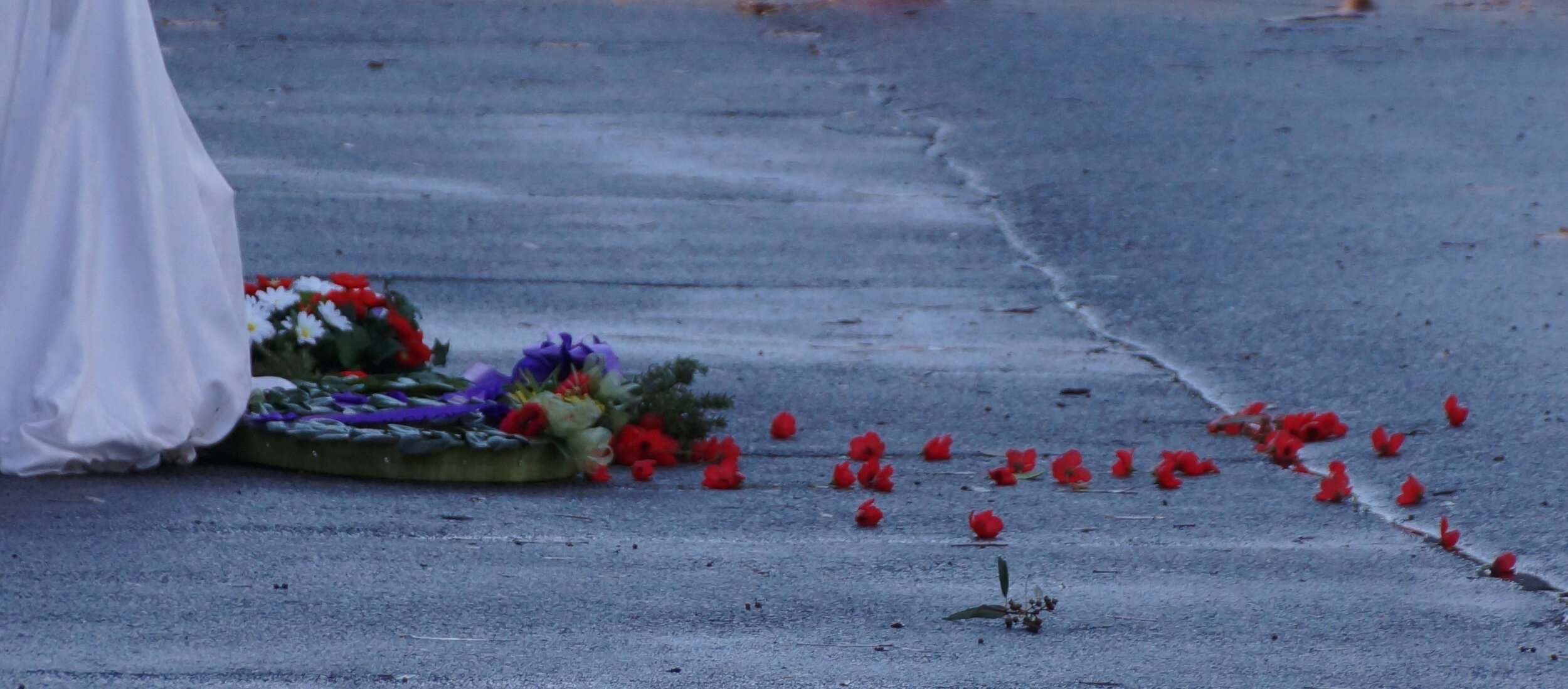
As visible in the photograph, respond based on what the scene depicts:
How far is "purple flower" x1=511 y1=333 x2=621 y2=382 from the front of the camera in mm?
5656

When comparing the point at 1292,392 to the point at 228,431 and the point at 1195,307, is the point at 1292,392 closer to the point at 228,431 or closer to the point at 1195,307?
the point at 1195,307

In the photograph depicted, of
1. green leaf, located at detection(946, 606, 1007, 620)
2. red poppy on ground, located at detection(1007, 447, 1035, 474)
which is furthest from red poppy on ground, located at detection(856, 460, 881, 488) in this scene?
green leaf, located at detection(946, 606, 1007, 620)

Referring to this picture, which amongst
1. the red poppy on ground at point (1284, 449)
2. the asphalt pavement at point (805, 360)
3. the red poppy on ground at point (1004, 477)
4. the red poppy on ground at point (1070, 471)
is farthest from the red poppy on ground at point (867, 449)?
the red poppy on ground at point (1284, 449)

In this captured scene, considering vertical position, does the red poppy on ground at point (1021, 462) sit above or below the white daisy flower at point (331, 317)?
below

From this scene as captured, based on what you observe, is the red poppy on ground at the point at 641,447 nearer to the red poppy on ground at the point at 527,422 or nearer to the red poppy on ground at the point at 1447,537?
the red poppy on ground at the point at 527,422

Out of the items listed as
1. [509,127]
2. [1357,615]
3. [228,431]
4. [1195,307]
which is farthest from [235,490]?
[509,127]

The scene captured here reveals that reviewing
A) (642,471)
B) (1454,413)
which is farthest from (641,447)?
(1454,413)

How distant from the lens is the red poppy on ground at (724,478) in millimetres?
5266

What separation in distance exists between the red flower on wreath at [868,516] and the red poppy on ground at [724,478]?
0.46 m

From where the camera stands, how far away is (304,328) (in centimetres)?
573

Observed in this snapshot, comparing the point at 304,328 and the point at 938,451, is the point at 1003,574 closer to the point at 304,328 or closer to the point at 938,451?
the point at 938,451

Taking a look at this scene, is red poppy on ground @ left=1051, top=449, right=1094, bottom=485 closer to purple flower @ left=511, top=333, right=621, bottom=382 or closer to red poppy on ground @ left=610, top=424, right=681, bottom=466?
red poppy on ground @ left=610, top=424, right=681, bottom=466

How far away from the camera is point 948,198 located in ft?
33.0

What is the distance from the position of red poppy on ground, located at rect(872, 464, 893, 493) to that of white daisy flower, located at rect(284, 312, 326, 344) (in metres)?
1.81
